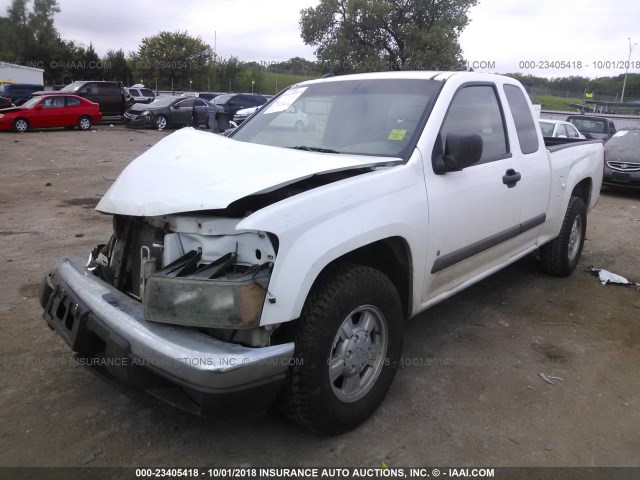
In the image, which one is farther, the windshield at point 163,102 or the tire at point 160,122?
the windshield at point 163,102

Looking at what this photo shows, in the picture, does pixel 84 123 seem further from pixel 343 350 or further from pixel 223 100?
pixel 343 350

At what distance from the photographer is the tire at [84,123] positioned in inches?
789

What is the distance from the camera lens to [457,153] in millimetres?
3033

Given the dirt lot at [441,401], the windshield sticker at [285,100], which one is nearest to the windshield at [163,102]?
the dirt lot at [441,401]

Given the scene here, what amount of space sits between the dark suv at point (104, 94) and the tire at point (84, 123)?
255cm

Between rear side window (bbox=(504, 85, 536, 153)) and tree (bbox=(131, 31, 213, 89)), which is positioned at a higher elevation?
tree (bbox=(131, 31, 213, 89))

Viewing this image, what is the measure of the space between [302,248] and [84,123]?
20.5m

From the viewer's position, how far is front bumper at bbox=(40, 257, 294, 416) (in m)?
2.10

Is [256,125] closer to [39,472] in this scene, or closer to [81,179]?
[39,472]

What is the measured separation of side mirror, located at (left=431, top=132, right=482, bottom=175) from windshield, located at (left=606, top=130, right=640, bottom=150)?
9969 mm

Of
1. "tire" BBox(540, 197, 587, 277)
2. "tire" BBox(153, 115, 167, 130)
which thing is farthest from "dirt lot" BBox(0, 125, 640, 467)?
"tire" BBox(153, 115, 167, 130)

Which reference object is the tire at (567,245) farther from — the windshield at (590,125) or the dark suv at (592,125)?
the windshield at (590,125)

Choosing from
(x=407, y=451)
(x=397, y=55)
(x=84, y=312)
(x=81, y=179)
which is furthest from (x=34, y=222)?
(x=397, y=55)

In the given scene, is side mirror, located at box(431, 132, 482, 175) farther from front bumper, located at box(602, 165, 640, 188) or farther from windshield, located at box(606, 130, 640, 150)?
windshield, located at box(606, 130, 640, 150)
